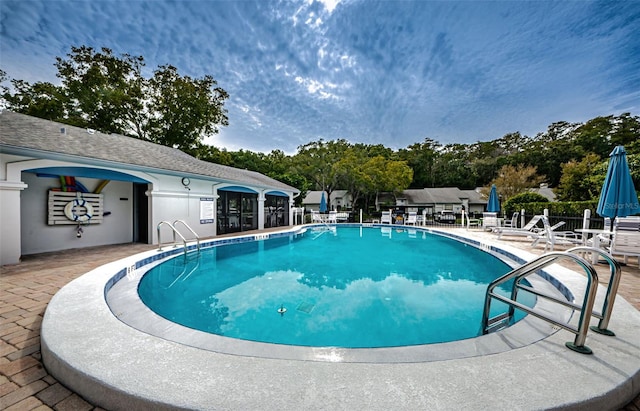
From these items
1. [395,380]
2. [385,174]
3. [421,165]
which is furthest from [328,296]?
[421,165]

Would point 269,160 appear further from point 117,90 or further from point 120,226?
point 120,226

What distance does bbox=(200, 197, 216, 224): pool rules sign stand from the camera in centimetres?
1130

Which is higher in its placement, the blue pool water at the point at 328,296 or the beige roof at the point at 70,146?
the beige roof at the point at 70,146

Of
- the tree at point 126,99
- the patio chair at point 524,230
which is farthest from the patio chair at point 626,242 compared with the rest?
A: the tree at point 126,99

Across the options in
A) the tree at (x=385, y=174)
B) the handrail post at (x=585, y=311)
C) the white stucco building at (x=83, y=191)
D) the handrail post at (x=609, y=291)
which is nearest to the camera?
the handrail post at (x=585, y=311)

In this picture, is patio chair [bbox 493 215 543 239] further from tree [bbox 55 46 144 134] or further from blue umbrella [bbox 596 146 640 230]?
tree [bbox 55 46 144 134]

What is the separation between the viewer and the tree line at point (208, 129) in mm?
21016

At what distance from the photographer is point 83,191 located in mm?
8461

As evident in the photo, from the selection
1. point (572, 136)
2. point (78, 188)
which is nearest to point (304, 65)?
point (78, 188)

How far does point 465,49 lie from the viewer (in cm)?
1274

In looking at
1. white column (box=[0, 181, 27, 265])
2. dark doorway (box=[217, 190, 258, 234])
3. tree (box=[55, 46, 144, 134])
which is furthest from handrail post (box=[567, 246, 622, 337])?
tree (box=[55, 46, 144, 134])

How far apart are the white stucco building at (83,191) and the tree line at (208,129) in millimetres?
16290

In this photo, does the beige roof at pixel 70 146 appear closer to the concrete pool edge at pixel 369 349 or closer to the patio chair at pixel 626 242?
the concrete pool edge at pixel 369 349

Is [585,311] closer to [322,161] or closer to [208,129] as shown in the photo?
[322,161]
